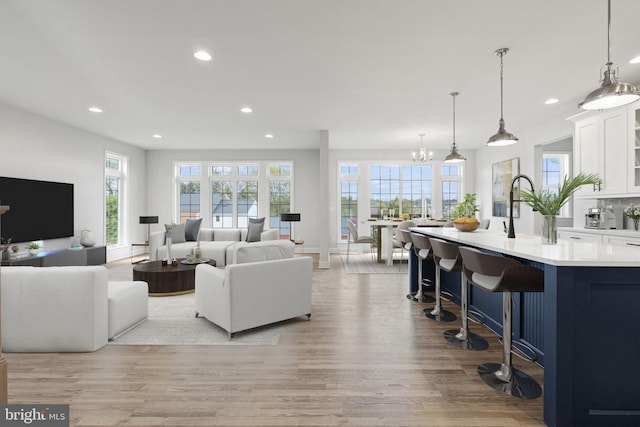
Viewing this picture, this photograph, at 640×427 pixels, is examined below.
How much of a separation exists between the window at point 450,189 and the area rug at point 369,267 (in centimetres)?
253

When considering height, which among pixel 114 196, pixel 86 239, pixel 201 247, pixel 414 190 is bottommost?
pixel 201 247

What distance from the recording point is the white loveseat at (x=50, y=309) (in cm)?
258

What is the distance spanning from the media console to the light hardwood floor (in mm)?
2870

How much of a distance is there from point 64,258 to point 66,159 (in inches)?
75.0

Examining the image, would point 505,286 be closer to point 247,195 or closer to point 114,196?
point 247,195

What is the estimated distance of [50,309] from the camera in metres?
2.59

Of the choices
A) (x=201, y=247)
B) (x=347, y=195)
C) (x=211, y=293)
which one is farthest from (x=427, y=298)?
(x=347, y=195)

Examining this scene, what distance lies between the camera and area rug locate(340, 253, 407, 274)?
607cm

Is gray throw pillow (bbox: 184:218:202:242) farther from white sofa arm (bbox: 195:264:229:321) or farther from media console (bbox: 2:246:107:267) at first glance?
white sofa arm (bbox: 195:264:229:321)

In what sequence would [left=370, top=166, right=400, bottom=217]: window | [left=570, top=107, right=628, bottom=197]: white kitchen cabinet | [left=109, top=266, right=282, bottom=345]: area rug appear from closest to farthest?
[left=109, top=266, right=282, bottom=345]: area rug, [left=570, top=107, right=628, bottom=197]: white kitchen cabinet, [left=370, top=166, right=400, bottom=217]: window

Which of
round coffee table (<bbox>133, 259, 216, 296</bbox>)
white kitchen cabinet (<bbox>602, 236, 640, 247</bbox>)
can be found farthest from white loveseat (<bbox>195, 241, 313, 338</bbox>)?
white kitchen cabinet (<bbox>602, 236, 640, 247</bbox>)

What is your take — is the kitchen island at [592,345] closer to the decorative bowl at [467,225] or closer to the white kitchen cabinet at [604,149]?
the decorative bowl at [467,225]

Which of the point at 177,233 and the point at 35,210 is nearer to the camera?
the point at 35,210

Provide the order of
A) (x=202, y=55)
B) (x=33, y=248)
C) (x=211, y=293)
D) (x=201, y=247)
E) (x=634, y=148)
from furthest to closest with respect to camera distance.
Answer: (x=201, y=247) < (x=33, y=248) < (x=634, y=148) < (x=202, y=55) < (x=211, y=293)
